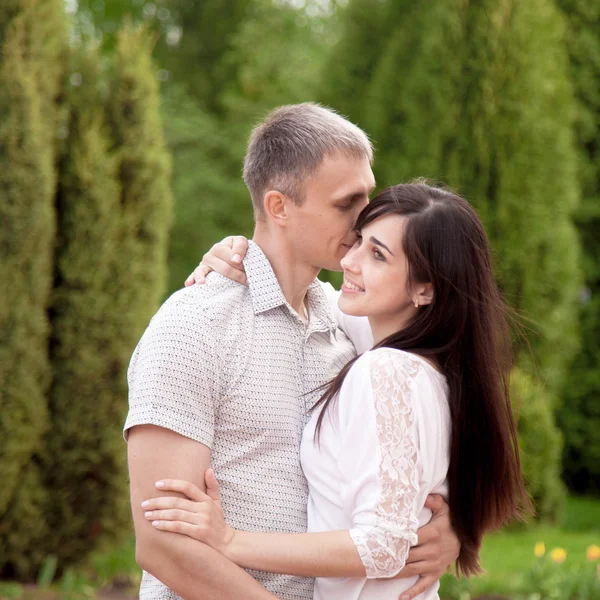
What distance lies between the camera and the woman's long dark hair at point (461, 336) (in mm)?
2260

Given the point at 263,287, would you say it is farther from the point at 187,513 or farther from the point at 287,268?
the point at 187,513

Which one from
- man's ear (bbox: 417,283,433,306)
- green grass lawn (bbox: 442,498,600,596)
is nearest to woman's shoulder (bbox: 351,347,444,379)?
man's ear (bbox: 417,283,433,306)

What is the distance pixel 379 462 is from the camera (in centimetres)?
201

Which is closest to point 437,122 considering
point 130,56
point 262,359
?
point 130,56

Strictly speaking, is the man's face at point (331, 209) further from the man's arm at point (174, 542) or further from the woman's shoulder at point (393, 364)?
the man's arm at point (174, 542)

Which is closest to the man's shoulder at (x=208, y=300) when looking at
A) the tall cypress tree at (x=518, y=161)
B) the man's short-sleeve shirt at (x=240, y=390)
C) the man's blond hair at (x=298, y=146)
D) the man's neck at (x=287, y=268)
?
the man's short-sleeve shirt at (x=240, y=390)

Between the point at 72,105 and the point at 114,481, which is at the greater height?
the point at 72,105

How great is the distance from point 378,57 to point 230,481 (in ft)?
30.5

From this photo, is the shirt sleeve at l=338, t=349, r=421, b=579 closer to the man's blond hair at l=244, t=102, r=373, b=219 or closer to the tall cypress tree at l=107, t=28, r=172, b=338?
the man's blond hair at l=244, t=102, r=373, b=219

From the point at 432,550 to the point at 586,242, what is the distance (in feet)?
24.4

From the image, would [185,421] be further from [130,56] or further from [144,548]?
[130,56]

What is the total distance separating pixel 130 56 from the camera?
207 inches

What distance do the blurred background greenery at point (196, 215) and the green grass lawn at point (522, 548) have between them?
22 millimetres

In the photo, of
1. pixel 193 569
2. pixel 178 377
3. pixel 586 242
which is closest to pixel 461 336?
pixel 178 377
